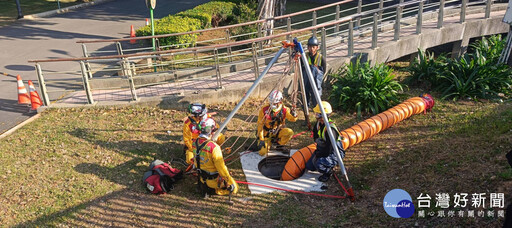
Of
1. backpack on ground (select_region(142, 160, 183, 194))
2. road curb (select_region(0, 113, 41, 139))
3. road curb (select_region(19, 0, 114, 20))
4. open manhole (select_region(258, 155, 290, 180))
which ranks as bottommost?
open manhole (select_region(258, 155, 290, 180))

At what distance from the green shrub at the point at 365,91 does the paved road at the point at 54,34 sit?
8050mm

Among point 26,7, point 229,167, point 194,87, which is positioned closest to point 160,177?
point 229,167

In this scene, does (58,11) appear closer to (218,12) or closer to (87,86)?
(218,12)

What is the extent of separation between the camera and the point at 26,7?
23719 millimetres

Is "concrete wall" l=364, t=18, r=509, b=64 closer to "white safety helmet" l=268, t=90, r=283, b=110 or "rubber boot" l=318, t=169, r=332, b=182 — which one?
"white safety helmet" l=268, t=90, r=283, b=110

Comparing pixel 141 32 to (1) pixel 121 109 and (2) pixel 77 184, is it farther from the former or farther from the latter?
(2) pixel 77 184

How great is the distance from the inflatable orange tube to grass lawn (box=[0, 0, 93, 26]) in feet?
62.0

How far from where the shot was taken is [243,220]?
20.9ft

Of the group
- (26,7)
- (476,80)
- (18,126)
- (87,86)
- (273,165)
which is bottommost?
(273,165)

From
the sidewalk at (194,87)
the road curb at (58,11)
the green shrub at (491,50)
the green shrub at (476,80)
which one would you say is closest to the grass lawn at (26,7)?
the road curb at (58,11)

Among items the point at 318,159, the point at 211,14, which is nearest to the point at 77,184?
the point at 318,159

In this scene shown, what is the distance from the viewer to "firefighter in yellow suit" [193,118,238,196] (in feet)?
21.3

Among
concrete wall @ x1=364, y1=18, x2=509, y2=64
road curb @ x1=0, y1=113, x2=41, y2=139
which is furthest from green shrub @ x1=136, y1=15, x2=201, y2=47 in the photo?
concrete wall @ x1=364, y1=18, x2=509, y2=64

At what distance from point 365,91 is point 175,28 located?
813 cm
